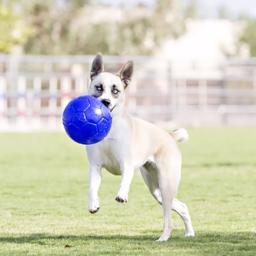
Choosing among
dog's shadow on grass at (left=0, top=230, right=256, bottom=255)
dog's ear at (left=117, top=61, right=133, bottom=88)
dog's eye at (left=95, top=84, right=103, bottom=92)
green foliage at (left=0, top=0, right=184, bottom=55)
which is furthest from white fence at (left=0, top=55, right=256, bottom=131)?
dog's eye at (left=95, top=84, right=103, bottom=92)

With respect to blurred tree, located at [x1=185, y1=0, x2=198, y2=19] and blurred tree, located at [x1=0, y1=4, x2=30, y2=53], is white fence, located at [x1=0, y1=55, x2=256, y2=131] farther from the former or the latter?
blurred tree, located at [x1=185, y1=0, x2=198, y2=19]

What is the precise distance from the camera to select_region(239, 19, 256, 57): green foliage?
66.2 m

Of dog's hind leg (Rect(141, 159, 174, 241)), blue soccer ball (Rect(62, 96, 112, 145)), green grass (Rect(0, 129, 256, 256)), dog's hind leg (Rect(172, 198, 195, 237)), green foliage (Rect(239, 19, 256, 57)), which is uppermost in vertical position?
blue soccer ball (Rect(62, 96, 112, 145))

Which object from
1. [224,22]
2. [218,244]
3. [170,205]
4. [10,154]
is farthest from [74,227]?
[224,22]

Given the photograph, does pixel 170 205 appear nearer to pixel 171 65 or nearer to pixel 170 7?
pixel 171 65

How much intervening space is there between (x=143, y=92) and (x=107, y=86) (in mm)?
28473

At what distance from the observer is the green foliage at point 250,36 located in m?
66.2

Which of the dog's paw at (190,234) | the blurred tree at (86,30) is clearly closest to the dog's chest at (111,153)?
the dog's paw at (190,234)

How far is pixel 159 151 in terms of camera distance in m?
8.80

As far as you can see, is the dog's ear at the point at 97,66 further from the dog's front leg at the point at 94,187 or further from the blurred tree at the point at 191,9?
the blurred tree at the point at 191,9

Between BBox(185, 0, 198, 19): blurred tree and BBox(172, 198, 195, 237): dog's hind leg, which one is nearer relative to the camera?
BBox(172, 198, 195, 237): dog's hind leg

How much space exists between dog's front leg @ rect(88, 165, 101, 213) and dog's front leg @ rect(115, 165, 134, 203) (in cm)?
19

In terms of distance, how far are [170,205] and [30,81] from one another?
104 ft

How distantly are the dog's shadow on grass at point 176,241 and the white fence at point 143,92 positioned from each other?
24.0 metres
